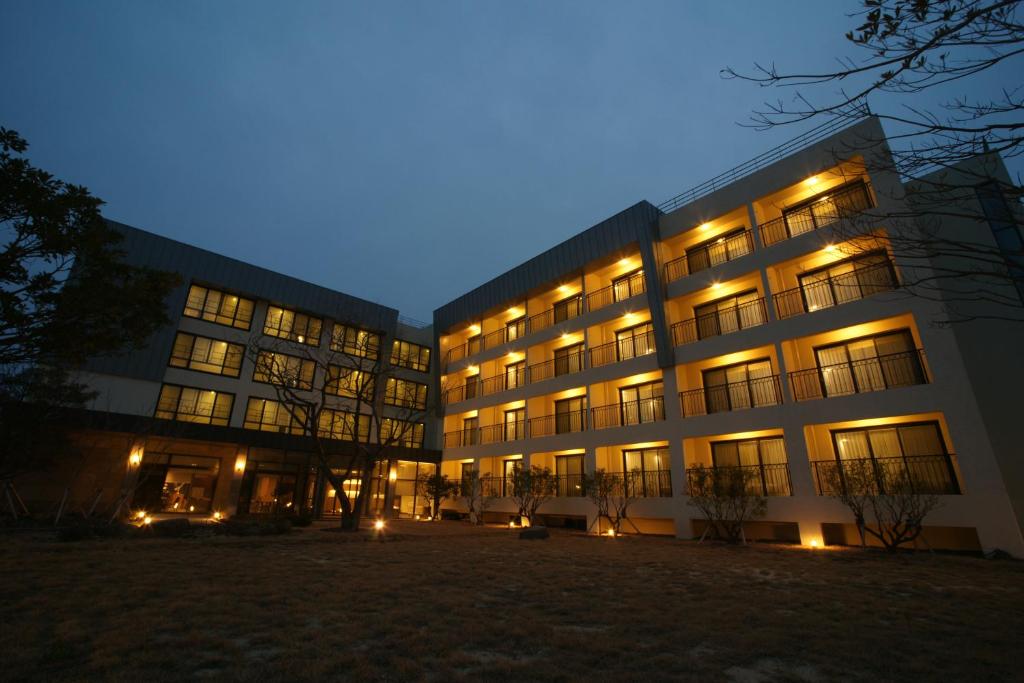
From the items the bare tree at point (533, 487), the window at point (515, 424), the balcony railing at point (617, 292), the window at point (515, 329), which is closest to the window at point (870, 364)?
the balcony railing at point (617, 292)

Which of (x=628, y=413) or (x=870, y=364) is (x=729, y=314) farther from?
(x=628, y=413)

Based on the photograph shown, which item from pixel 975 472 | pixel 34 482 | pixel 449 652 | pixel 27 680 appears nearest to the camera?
pixel 27 680

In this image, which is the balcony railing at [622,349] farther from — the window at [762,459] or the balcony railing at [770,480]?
the balcony railing at [770,480]

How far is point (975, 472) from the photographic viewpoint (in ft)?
38.2

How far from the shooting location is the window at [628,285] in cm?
2255

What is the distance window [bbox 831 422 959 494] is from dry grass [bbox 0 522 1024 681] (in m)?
3.32

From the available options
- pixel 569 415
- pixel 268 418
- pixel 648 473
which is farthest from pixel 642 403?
pixel 268 418

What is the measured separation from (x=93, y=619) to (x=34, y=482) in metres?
21.8

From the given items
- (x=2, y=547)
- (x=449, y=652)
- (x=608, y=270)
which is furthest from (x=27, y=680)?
(x=608, y=270)

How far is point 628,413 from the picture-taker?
21.8 metres

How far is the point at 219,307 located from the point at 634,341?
21.9 m

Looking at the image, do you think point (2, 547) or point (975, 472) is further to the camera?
point (975, 472)

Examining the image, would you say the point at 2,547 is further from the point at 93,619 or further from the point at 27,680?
the point at 27,680

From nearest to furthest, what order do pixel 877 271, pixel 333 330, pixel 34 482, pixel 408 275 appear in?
pixel 877 271 < pixel 34 482 < pixel 333 330 < pixel 408 275
